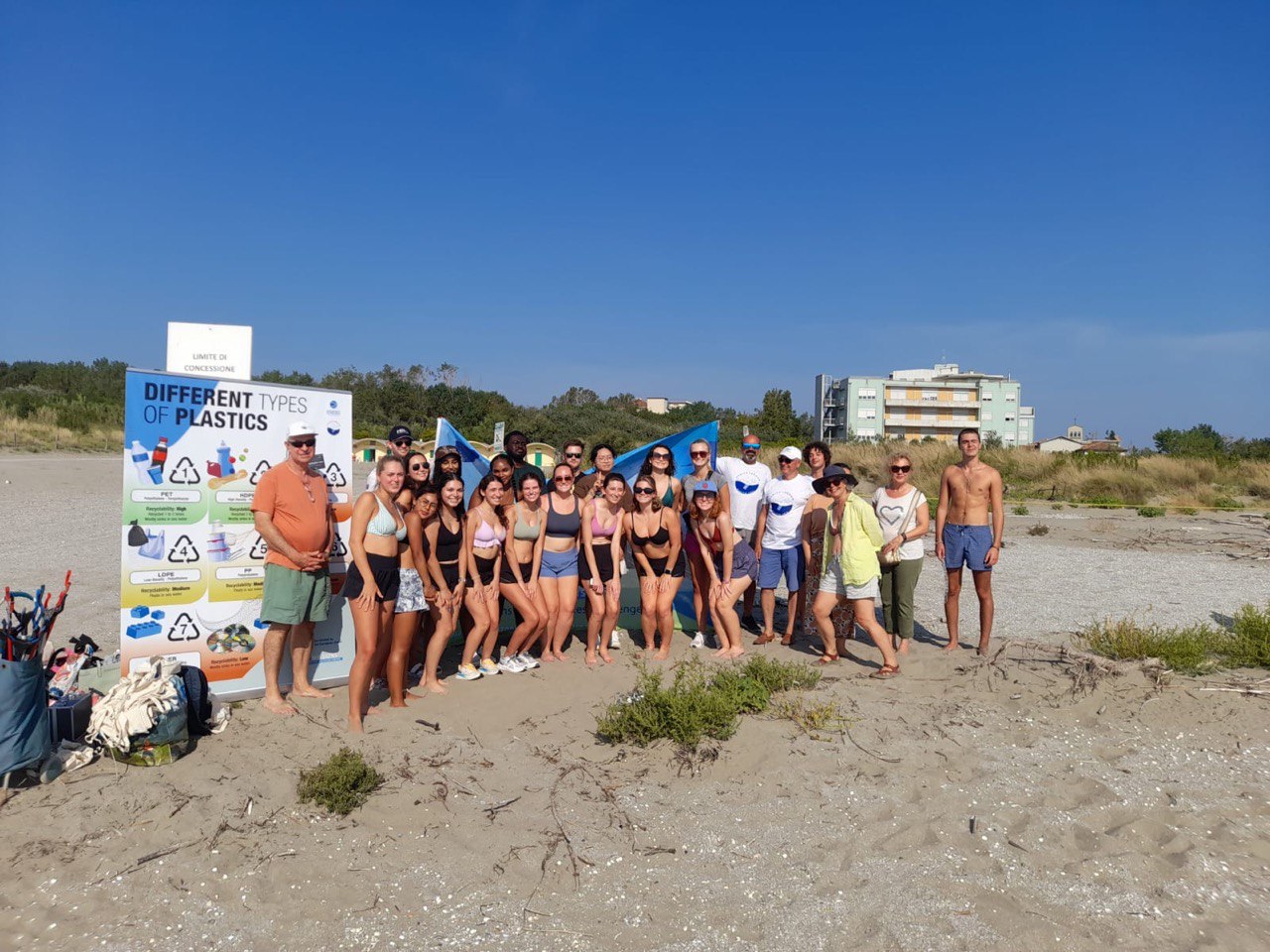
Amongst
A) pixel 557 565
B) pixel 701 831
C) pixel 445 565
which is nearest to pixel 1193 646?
pixel 701 831

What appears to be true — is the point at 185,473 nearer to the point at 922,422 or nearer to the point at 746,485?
the point at 746,485

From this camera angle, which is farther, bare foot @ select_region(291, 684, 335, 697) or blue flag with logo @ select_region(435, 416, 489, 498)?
blue flag with logo @ select_region(435, 416, 489, 498)

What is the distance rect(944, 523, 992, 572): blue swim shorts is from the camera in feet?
23.5

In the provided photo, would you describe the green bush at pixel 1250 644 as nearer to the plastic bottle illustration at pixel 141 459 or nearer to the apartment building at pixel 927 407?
the plastic bottle illustration at pixel 141 459

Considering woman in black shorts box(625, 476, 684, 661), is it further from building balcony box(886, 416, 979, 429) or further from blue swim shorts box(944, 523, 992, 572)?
building balcony box(886, 416, 979, 429)

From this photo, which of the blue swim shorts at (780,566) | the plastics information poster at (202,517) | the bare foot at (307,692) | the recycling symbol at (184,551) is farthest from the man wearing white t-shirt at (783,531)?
the recycling symbol at (184,551)

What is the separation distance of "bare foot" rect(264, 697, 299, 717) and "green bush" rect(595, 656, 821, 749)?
225cm

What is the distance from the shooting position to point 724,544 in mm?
7523

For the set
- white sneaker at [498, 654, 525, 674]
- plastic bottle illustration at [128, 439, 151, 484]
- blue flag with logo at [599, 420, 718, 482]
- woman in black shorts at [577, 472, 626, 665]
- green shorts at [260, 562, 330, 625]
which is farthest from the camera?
blue flag with logo at [599, 420, 718, 482]

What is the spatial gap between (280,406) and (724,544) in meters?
4.02

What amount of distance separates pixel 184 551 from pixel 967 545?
646 cm

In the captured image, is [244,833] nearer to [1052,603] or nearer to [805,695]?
[805,695]

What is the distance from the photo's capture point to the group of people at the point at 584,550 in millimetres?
5738

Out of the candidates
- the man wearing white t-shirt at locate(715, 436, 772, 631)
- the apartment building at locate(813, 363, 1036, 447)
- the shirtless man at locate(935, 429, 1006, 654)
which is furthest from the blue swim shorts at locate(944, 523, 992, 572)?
the apartment building at locate(813, 363, 1036, 447)
